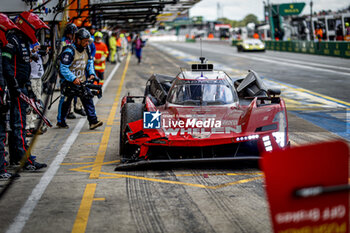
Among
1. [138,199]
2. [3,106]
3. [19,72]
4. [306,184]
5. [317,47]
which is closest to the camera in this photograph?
[306,184]

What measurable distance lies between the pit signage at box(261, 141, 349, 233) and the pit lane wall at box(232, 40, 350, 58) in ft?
106

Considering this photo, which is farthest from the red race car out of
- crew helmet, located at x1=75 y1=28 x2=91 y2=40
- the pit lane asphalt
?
crew helmet, located at x1=75 y1=28 x2=91 y2=40

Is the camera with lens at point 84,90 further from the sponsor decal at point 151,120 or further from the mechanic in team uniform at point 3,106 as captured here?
the mechanic in team uniform at point 3,106

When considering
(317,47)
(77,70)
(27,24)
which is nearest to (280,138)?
(27,24)

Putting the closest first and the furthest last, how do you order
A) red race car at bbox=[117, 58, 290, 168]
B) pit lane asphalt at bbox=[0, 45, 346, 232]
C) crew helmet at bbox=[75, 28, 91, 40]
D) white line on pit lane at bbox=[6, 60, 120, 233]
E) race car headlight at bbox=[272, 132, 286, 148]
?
pit lane asphalt at bbox=[0, 45, 346, 232], white line on pit lane at bbox=[6, 60, 120, 233], red race car at bbox=[117, 58, 290, 168], race car headlight at bbox=[272, 132, 286, 148], crew helmet at bbox=[75, 28, 91, 40]

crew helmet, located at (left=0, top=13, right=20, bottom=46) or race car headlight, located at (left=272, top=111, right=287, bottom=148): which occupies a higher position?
crew helmet, located at (left=0, top=13, right=20, bottom=46)

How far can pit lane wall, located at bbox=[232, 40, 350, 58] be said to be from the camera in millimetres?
34625

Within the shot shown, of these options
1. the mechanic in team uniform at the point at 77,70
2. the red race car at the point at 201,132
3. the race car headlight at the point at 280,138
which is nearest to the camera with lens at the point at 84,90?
the mechanic in team uniform at the point at 77,70

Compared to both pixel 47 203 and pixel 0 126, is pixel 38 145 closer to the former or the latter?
pixel 0 126

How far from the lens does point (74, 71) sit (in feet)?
36.7

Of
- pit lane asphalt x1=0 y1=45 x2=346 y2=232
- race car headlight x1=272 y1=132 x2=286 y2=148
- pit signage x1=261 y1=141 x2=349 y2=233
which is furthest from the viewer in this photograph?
race car headlight x1=272 y1=132 x2=286 y2=148

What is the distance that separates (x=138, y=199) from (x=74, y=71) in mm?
5619

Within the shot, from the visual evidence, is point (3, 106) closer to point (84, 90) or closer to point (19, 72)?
point (19, 72)

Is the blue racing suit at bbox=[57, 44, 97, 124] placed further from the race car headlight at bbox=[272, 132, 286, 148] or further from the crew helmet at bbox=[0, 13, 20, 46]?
the race car headlight at bbox=[272, 132, 286, 148]
